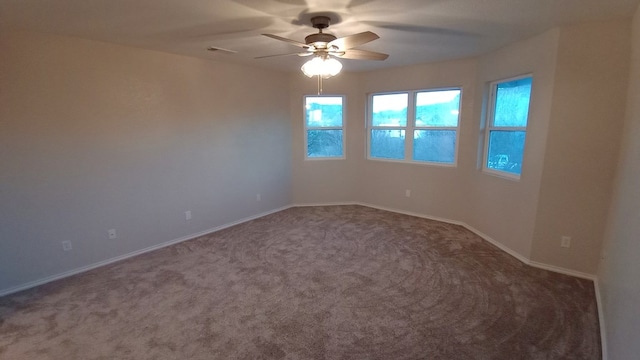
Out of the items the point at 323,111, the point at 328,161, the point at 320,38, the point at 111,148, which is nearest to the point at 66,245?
the point at 111,148

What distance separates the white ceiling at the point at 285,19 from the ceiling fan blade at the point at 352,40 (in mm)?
224

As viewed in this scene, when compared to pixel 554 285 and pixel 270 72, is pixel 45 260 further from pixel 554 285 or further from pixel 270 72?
pixel 554 285

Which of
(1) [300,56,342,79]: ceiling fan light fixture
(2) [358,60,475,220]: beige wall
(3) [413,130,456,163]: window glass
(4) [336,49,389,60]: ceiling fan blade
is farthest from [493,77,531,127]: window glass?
(1) [300,56,342,79]: ceiling fan light fixture

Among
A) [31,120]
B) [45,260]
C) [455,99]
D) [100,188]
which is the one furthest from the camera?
[455,99]

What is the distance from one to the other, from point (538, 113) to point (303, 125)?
342 cm

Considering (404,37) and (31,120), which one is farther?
(404,37)

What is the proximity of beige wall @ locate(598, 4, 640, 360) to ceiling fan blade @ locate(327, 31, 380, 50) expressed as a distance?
193cm

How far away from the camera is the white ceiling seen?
86.0 inches

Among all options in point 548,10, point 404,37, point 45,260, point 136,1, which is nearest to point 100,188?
point 45,260

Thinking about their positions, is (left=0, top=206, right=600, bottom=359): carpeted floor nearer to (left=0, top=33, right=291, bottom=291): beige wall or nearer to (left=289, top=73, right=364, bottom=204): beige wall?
(left=0, top=33, right=291, bottom=291): beige wall

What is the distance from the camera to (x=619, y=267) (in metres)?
2.00

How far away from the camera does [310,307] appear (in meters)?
2.51

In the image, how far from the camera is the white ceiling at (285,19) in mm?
2184

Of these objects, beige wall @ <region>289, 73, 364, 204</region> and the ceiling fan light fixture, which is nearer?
the ceiling fan light fixture
